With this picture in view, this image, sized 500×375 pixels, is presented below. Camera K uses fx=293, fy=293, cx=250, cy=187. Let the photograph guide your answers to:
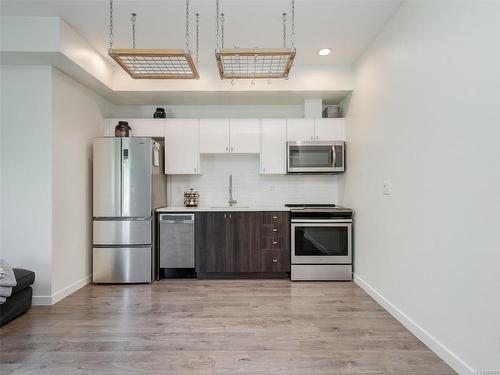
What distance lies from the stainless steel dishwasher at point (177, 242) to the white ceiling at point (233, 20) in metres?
2.11

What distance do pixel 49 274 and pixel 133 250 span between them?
0.90 metres

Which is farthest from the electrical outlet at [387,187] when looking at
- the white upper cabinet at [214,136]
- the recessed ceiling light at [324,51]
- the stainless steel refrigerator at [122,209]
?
the stainless steel refrigerator at [122,209]

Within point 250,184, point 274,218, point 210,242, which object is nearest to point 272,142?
point 250,184

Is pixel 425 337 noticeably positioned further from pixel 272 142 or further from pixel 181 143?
pixel 181 143

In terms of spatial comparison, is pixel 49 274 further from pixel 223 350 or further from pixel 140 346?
pixel 223 350

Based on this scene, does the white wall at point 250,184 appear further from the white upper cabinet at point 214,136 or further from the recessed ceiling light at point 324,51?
the recessed ceiling light at point 324,51

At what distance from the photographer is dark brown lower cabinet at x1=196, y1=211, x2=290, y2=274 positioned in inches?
151

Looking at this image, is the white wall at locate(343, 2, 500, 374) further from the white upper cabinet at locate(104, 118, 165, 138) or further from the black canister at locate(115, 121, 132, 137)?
the black canister at locate(115, 121, 132, 137)

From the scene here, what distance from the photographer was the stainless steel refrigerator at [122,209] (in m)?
3.60

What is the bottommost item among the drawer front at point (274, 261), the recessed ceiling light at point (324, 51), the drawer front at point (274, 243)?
the drawer front at point (274, 261)

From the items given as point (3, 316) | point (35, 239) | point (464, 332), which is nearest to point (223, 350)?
point (464, 332)

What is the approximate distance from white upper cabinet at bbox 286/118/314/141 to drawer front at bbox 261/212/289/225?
1.08 metres

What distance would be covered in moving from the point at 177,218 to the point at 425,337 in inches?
113

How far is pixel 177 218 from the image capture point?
3830 millimetres
